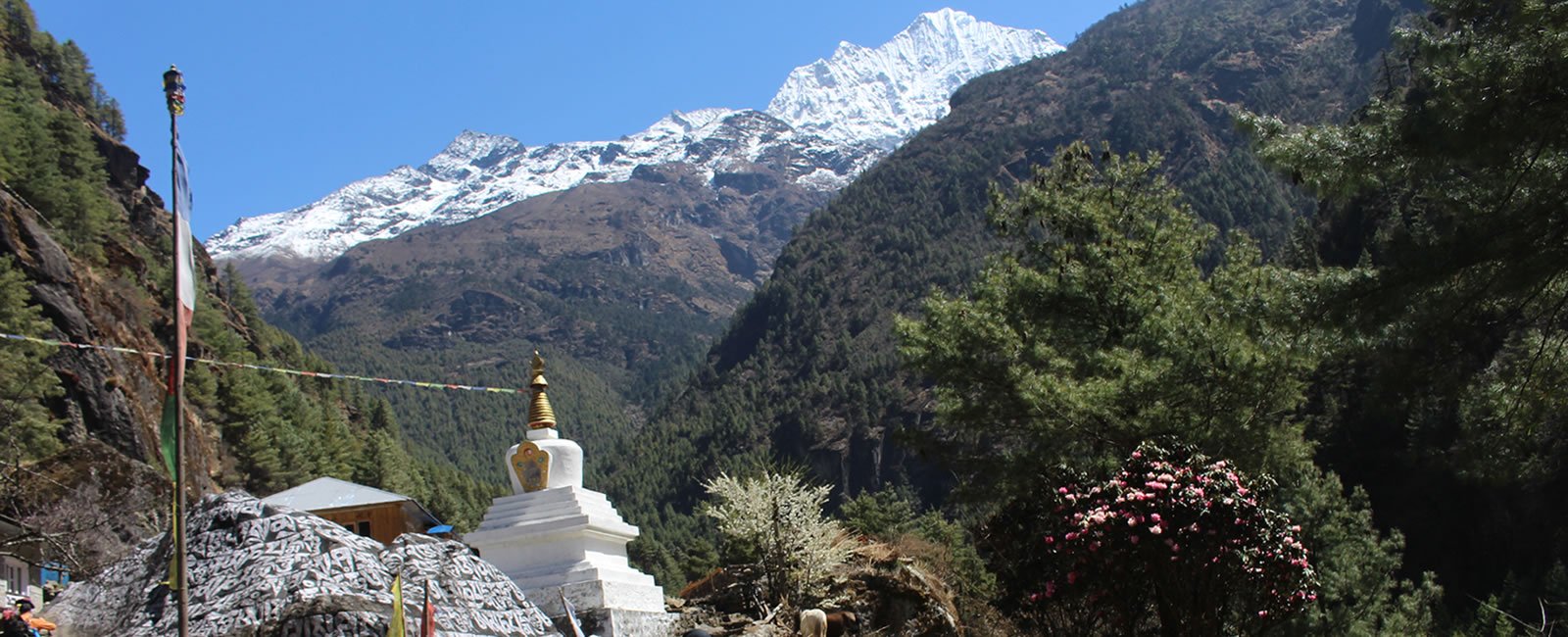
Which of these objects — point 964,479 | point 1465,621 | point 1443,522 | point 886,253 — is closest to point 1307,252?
point 1443,522

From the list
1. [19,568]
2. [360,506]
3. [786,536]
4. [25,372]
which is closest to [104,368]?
[25,372]

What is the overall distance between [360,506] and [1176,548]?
817 inches

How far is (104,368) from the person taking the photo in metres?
42.8

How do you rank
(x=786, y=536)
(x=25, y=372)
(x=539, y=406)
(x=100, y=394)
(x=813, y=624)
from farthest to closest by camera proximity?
1. (x=100, y=394)
2. (x=25, y=372)
3. (x=539, y=406)
4. (x=786, y=536)
5. (x=813, y=624)

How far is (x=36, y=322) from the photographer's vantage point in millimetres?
38281

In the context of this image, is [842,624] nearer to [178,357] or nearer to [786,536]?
[786,536]

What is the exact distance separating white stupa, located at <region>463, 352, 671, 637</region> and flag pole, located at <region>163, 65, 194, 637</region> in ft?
26.9

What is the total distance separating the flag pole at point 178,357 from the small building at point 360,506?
49.6 ft

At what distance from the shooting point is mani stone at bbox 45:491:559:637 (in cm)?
1109

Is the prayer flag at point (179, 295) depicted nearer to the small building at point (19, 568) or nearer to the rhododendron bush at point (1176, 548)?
the rhododendron bush at point (1176, 548)

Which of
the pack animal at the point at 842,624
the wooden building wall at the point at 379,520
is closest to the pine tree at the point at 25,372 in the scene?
the wooden building wall at the point at 379,520

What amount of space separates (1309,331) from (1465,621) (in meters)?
42.1

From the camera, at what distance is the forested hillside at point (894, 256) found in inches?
5217

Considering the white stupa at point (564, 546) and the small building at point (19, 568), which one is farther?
the small building at point (19, 568)
